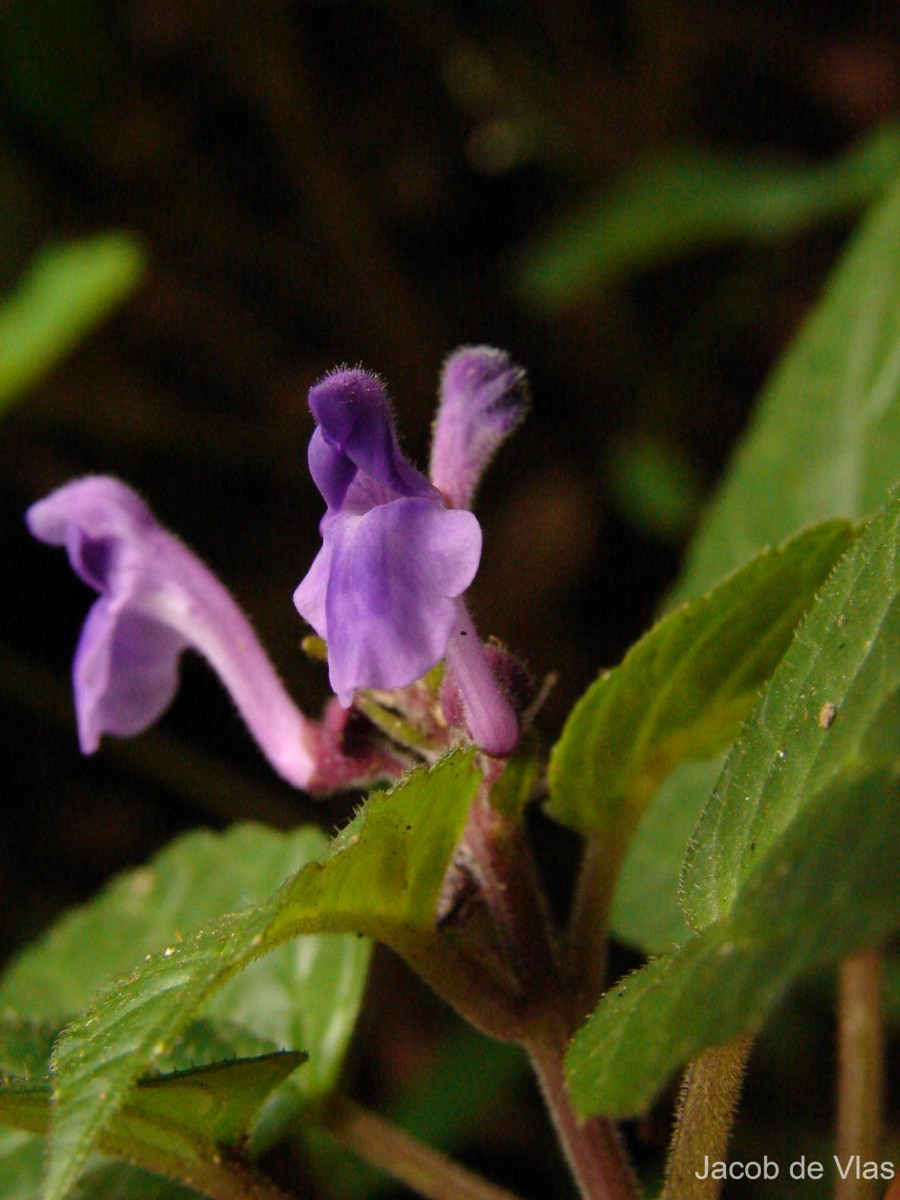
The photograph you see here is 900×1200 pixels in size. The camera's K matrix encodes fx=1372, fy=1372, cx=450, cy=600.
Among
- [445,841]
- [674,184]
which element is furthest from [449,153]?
[445,841]

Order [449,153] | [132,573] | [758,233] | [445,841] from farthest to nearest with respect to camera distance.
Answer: [449,153], [758,233], [132,573], [445,841]

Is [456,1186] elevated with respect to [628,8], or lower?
lower

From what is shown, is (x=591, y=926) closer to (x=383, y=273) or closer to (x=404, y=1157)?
(x=404, y=1157)

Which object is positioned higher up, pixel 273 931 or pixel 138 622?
pixel 138 622

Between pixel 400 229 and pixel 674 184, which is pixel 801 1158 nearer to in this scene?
pixel 674 184

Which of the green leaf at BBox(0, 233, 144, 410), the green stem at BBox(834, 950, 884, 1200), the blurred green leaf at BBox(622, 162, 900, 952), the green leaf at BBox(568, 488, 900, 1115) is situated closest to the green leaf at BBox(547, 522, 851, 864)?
the green leaf at BBox(568, 488, 900, 1115)

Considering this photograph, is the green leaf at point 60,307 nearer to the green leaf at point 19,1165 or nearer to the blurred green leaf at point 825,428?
the blurred green leaf at point 825,428

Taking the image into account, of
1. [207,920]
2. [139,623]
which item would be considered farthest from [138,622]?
[207,920]
